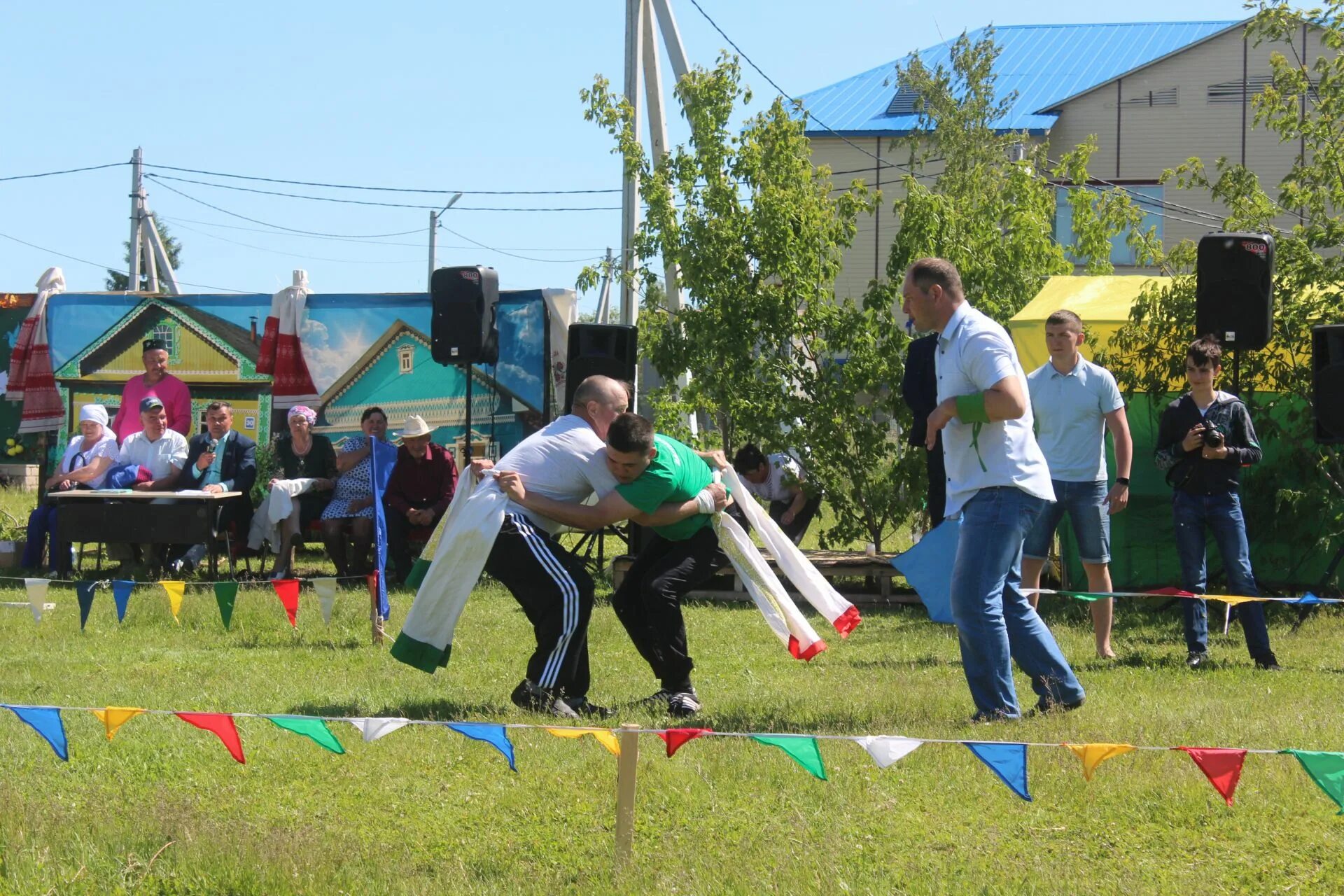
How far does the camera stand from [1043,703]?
588cm

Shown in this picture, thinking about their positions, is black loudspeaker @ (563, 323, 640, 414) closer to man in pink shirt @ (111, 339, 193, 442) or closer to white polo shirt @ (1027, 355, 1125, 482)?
man in pink shirt @ (111, 339, 193, 442)

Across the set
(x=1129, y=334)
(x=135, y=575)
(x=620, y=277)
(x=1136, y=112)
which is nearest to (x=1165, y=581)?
(x=1129, y=334)

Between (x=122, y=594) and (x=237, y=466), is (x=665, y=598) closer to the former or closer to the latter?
(x=122, y=594)

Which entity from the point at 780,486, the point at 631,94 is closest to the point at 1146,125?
the point at 631,94

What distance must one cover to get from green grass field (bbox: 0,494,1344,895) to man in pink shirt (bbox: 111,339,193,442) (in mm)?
5768

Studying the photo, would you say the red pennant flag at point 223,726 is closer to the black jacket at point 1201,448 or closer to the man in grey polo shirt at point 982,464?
the man in grey polo shirt at point 982,464

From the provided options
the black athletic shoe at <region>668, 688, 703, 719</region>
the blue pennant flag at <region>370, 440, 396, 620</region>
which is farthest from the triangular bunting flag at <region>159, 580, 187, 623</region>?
the black athletic shoe at <region>668, 688, 703, 719</region>

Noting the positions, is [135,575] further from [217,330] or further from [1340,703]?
[1340,703]

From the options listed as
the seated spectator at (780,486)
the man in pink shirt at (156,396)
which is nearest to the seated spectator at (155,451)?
the man in pink shirt at (156,396)

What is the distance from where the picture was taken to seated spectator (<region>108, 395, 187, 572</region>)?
40.1 feet

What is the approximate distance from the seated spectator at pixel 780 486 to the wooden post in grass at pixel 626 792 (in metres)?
7.83

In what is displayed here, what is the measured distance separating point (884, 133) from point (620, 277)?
80.5ft

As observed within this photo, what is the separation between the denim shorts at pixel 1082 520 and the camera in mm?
7367

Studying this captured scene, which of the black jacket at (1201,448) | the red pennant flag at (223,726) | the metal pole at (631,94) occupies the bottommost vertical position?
the red pennant flag at (223,726)
